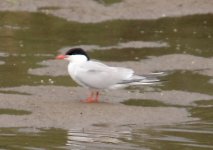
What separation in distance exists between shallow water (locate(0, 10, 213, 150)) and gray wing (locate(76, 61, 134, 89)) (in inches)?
17.8

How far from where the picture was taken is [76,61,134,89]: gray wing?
11633mm

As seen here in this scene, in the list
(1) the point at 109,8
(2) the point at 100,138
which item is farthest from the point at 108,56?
(2) the point at 100,138

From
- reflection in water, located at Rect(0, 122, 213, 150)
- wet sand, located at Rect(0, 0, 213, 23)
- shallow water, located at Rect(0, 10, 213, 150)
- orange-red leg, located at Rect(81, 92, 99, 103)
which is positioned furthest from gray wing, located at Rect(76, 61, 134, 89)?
wet sand, located at Rect(0, 0, 213, 23)

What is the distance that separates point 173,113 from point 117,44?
5.00m

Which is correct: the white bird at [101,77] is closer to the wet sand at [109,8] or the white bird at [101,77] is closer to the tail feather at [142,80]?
the tail feather at [142,80]

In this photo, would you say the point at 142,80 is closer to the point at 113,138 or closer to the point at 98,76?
the point at 98,76

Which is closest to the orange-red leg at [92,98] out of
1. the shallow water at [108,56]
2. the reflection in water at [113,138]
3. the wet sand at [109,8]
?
the shallow water at [108,56]

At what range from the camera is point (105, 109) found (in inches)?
443

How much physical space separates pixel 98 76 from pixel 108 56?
10.6 ft

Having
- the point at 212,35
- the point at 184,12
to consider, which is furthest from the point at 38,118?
the point at 184,12

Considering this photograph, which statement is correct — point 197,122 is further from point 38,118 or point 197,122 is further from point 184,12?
point 184,12

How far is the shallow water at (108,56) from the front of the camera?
30.5ft

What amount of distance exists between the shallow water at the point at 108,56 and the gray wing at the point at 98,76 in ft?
1.48

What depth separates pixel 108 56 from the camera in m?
14.9
